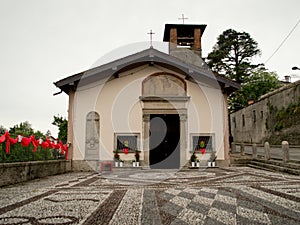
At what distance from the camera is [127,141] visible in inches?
467

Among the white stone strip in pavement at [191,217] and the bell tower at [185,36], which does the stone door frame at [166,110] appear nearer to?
the bell tower at [185,36]

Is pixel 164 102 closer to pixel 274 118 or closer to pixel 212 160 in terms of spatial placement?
pixel 212 160

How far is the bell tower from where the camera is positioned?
59.2 feet

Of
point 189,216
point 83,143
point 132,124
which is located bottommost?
point 189,216

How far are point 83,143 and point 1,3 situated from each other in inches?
234

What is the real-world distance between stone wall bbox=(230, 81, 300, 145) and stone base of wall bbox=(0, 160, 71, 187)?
48.4 ft

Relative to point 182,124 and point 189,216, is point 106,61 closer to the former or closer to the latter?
point 182,124

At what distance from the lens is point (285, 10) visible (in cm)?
895

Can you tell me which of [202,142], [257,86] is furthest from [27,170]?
[257,86]

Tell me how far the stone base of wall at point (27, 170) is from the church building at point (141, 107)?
1422 mm

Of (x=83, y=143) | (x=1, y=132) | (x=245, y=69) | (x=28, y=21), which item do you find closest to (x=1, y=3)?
(x=28, y=21)

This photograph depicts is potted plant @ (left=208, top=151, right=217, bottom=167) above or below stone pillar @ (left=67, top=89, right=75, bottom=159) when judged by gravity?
below

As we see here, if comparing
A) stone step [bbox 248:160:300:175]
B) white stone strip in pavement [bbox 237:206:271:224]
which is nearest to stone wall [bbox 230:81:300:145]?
stone step [bbox 248:160:300:175]

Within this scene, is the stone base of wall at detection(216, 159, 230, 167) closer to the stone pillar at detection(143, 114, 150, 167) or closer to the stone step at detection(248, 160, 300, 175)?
the stone step at detection(248, 160, 300, 175)
